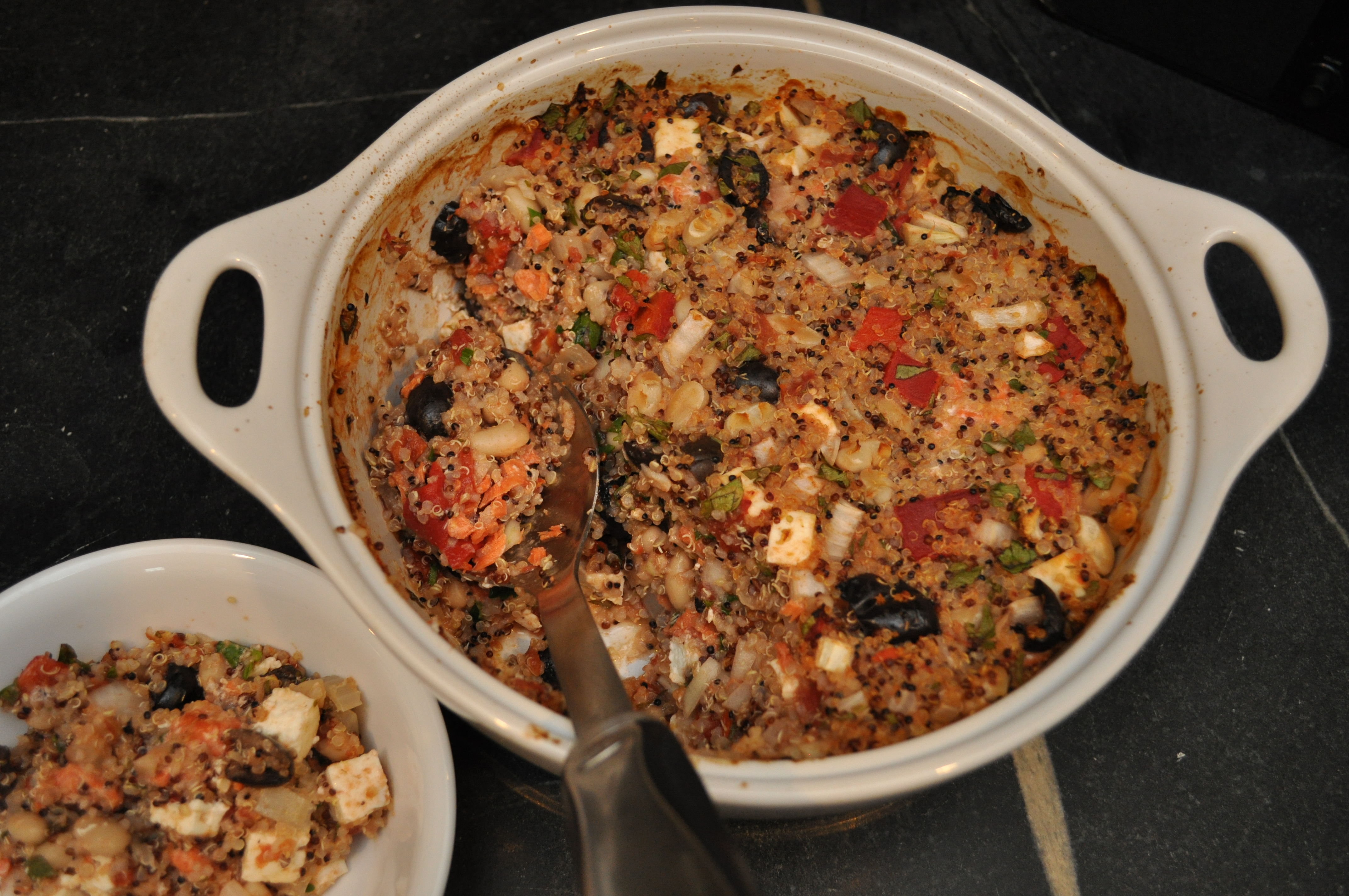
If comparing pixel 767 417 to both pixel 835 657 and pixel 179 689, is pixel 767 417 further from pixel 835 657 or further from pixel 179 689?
pixel 179 689

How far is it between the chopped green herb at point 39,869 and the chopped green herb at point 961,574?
1.78m

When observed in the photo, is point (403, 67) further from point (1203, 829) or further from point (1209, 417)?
point (1203, 829)

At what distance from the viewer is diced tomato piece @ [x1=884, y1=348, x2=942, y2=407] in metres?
1.85

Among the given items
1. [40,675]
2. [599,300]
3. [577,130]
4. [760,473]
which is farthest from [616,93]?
[40,675]

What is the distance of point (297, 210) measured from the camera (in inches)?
67.6

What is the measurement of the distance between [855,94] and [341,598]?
1.62 meters

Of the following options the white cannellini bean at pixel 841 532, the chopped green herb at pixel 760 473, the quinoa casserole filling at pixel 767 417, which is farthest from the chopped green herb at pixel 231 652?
the white cannellini bean at pixel 841 532

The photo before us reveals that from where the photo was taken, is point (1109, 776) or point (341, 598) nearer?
point (341, 598)

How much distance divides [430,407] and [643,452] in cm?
46

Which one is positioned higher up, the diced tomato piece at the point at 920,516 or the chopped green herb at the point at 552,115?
the chopped green herb at the point at 552,115

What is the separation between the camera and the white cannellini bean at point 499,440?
180 cm

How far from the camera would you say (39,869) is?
5.34 ft

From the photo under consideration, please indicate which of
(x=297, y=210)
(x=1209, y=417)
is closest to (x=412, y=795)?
(x=297, y=210)

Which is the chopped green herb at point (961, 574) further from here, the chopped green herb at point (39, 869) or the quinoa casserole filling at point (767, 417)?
the chopped green herb at point (39, 869)
